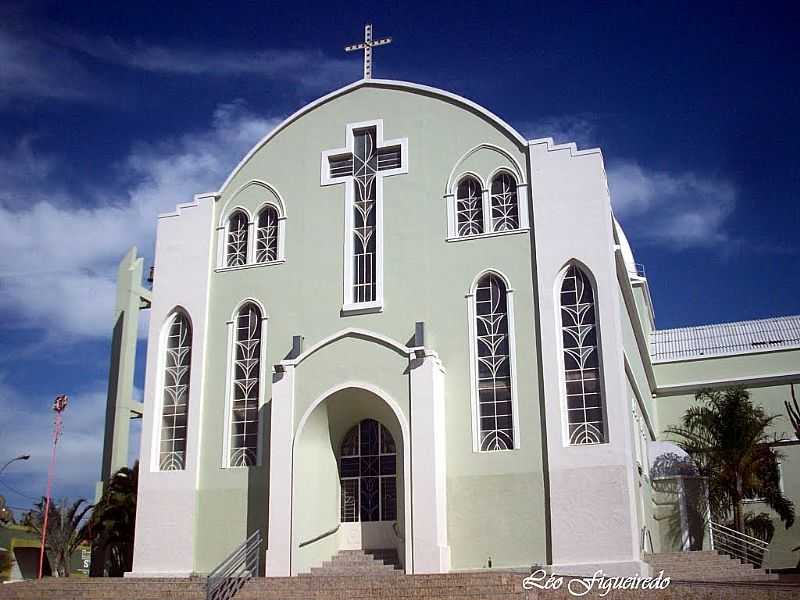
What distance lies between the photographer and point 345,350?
19.9 metres

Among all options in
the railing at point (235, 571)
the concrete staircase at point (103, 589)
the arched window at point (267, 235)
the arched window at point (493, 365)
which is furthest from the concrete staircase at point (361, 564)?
the arched window at point (267, 235)

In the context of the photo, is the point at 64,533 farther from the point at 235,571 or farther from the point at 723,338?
the point at 723,338

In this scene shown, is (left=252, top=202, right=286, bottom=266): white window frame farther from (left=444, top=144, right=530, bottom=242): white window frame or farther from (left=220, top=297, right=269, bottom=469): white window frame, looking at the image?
(left=444, top=144, right=530, bottom=242): white window frame

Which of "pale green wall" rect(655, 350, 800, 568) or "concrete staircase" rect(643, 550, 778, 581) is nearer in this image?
"concrete staircase" rect(643, 550, 778, 581)

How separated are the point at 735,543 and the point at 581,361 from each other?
1053 cm

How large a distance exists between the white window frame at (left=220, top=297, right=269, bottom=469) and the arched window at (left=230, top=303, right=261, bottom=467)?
0.20 feet

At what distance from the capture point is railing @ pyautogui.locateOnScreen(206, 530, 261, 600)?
16734mm

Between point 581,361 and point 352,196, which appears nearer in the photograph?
point 581,361

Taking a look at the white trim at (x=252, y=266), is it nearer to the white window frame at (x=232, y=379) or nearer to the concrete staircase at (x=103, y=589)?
the white window frame at (x=232, y=379)

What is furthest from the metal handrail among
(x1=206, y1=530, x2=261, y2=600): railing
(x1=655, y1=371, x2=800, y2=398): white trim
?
(x1=655, y1=371, x2=800, y2=398): white trim

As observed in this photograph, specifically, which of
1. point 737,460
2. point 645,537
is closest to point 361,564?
point 645,537

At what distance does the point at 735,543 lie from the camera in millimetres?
25891

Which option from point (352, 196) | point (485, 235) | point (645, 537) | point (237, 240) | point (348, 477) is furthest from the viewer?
point (237, 240)

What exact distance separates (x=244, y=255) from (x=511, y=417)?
308 inches
